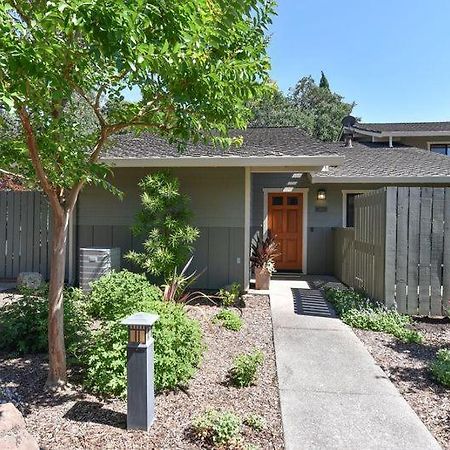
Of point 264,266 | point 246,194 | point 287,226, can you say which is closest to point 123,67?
point 246,194

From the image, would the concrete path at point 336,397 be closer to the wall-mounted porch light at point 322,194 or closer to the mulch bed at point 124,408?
the mulch bed at point 124,408

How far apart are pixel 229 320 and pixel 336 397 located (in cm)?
229

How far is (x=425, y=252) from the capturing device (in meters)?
5.78

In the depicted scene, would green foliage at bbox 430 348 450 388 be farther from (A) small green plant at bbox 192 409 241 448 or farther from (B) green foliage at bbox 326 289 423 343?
(A) small green plant at bbox 192 409 241 448

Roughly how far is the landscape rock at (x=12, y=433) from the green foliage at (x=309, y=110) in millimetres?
26641

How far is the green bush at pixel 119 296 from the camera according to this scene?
4094 millimetres

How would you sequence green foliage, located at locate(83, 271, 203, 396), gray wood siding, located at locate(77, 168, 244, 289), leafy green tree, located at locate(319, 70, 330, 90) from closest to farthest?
green foliage, located at locate(83, 271, 203, 396), gray wood siding, located at locate(77, 168, 244, 289), leafy green tree, located at locate(319, 70, 330, 90)

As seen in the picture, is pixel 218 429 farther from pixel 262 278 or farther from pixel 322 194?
pixel 322 194

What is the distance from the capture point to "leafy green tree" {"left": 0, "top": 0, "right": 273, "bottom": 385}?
2201 mm

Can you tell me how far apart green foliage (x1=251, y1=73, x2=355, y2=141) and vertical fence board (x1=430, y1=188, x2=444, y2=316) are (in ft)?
74.4

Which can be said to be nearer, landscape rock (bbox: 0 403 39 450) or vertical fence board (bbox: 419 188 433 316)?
landscape rock (bbox: 0 403 39 450)

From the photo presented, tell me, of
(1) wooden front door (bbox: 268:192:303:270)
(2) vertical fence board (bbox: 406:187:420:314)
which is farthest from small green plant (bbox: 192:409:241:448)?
(1) wooden front door (bbox: 268:192:303:270)

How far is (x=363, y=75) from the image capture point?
16984mm

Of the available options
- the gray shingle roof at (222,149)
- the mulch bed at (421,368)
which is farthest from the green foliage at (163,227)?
the mulch bed at (421,368)
